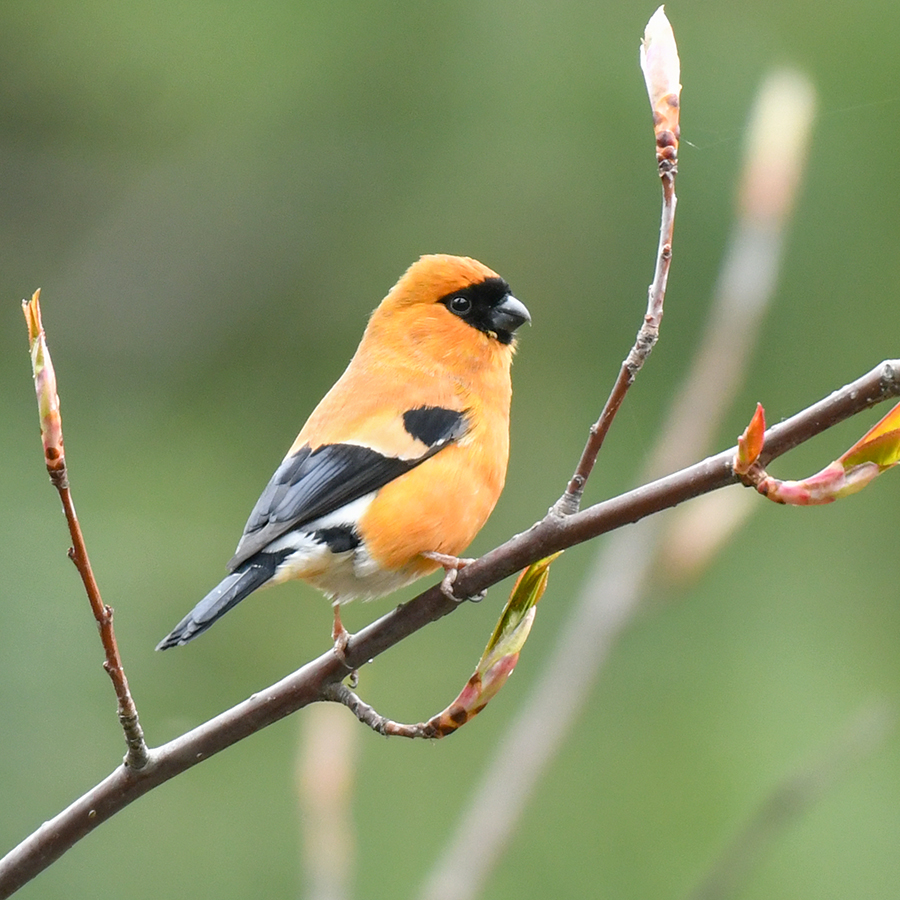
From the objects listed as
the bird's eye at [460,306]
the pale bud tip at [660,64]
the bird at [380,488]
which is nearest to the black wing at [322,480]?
the bird at [380,488]

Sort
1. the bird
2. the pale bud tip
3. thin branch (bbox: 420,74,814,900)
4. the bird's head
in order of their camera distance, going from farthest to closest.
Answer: the bird's head → the bird → thin branch (bbox: 420,74,814,900) → the pale bud tip

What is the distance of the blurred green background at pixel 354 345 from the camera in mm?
7086

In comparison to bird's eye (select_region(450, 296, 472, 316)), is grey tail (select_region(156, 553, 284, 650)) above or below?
below

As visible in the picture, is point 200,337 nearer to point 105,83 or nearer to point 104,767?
point 105,83

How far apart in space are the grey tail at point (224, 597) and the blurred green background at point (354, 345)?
3.26 m

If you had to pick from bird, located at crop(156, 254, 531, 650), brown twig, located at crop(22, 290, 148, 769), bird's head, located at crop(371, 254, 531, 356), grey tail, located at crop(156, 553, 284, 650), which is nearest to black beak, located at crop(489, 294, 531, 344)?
bird's head, located at crop(371, 254, 531, 356)

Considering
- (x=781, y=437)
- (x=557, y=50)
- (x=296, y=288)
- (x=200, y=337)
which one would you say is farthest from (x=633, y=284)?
(x=781, y=437)

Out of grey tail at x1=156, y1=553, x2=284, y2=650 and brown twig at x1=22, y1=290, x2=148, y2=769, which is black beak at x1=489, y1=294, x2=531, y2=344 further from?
brown twig at x1=22, y1=290, x2=148, y2=769

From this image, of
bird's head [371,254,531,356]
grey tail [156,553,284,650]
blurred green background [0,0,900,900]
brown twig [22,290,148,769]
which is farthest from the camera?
blurred green background [0,0,900,900]

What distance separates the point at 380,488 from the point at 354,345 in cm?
526

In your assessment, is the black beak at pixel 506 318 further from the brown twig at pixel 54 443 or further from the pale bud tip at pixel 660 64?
the brown twig at pixel 54 443

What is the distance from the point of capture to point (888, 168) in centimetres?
861

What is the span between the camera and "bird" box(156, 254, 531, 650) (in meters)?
3.33

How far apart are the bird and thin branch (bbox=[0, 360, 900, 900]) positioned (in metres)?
0.41
